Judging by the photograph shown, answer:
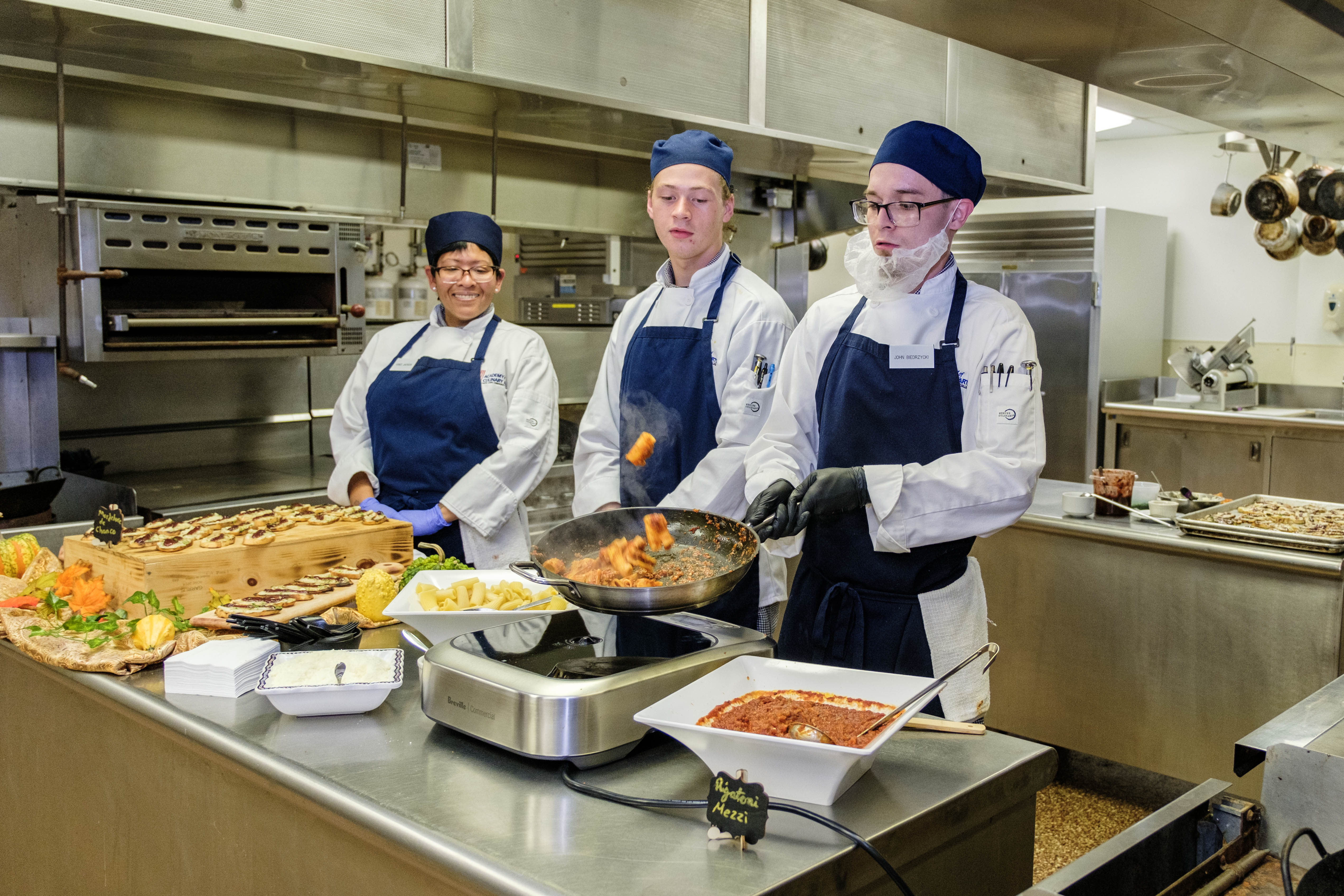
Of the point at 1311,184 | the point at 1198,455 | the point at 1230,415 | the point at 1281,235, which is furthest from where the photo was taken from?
the point at 1281,235

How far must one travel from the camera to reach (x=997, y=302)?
7.25 feet

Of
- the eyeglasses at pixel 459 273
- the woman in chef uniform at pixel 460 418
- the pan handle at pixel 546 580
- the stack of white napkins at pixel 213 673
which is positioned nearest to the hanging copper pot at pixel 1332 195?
the woman in chef uniform at pixel 460 418

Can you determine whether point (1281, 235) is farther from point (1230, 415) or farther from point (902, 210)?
point (902, 210)

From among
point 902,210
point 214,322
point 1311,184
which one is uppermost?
point 1311,184

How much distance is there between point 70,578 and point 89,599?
154mm

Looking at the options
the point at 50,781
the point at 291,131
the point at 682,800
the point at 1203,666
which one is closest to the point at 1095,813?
the point at 1203,666

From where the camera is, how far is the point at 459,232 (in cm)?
308

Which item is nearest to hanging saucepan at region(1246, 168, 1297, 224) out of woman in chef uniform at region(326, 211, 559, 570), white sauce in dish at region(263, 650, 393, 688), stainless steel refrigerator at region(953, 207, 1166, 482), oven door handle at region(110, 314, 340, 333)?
stainless steel refrigerator at region(953, 207, 1166, 482)

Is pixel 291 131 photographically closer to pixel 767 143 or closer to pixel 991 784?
pixel 767 143

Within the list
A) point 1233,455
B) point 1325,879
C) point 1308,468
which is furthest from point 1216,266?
point 1325,879

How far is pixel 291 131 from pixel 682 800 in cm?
Answer: 318

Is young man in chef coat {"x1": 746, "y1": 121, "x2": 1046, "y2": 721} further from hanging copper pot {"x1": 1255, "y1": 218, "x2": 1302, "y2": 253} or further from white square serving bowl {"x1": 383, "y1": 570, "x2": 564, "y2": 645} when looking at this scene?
hanging copper pot {"x1": 1255, "y1": 218, "x2": 1302, "y2": 253}

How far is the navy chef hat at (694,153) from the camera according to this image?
2613mm

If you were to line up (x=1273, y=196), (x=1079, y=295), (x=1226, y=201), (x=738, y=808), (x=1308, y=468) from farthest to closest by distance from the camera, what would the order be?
(x=1079, y=295) → (x=1226, y=201) → (x=1273, y=196) → (x=1308, y=468) → (x=738, y=808)
